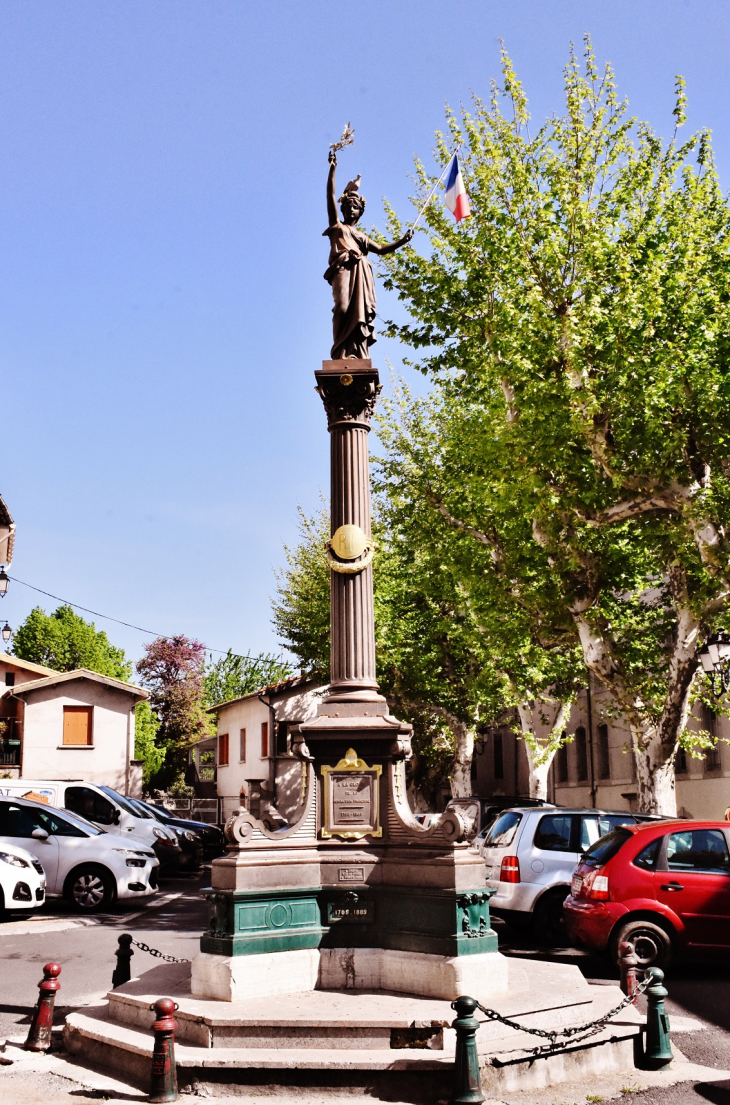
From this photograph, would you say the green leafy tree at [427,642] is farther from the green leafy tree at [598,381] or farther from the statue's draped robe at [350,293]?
the statue's draped robe at [350,293]

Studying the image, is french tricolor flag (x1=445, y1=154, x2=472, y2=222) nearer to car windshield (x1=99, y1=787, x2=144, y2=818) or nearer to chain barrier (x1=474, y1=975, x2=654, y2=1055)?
chain barrier (x1=474, y1=975, x2=654, y2=1055)

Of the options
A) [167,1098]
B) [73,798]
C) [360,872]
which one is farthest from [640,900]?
[73,798]

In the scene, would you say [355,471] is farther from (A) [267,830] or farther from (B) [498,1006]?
(B) [498,1006]

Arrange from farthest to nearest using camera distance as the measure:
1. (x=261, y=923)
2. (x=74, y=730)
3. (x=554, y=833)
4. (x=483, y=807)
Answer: (x=74, y=730), (x=483, y=807), (x=554, y=833), (x=261, y=923)

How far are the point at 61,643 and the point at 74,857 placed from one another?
50.0 metres

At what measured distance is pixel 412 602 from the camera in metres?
30.1

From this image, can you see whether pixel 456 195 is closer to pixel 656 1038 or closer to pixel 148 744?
pixel 656 1038

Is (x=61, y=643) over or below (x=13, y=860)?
over

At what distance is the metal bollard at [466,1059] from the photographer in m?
6.09

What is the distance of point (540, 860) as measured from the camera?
511 inches

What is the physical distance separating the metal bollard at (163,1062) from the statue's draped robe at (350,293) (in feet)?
19.6

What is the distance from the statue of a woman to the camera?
9.97 m

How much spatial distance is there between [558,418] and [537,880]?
744 centimetres

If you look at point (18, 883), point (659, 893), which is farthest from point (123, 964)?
point (18, 883)
